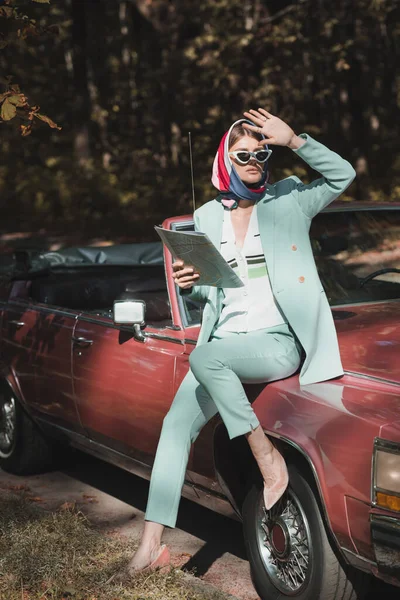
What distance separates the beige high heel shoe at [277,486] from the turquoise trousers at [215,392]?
7.4 inches

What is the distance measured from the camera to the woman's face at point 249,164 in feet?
13.1

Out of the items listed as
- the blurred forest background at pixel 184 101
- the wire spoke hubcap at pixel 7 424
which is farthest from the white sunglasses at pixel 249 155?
the blurred forest background at pixel 184 101

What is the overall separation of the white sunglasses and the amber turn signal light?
1.49 metres

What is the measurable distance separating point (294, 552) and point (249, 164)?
1.63 m

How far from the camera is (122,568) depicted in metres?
4.10

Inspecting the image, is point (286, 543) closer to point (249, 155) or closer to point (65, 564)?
point (65, 564)

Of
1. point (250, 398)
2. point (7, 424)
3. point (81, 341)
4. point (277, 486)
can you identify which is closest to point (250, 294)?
point (250, 398)

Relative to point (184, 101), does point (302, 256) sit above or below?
below

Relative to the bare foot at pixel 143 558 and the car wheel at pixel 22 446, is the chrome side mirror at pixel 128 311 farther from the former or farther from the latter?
the car wheel at pixel 22 446

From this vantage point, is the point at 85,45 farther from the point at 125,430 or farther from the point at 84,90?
the point at 125,430

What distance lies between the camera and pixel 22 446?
6402mm

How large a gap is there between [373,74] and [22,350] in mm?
20038

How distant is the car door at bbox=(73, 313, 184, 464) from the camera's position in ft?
15.4

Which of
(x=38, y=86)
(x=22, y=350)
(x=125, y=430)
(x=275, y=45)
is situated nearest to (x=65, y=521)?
(x=125, y=430)
